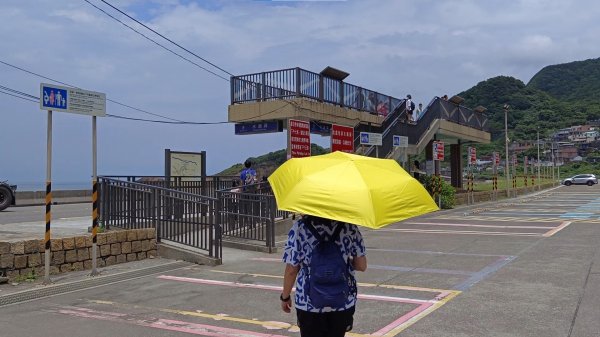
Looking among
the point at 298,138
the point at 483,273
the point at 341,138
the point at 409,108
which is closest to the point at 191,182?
the point at 298,138

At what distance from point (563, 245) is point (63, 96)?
1080 centimetres

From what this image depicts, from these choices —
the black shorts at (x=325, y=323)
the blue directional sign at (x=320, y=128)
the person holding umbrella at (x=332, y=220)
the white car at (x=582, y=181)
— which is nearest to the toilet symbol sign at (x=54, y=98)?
the person holding umbrella at (x=332, y=220)

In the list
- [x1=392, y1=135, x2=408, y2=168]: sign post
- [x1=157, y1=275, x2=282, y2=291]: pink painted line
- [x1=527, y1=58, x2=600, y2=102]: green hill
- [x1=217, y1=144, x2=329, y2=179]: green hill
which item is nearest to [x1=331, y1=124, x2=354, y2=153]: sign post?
[x1=217, y1=144, x2=329, y2=179]: green hill

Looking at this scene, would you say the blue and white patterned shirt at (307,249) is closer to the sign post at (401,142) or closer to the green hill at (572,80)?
the sign post at (401,142)

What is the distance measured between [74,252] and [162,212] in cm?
224

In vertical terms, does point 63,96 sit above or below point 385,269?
above

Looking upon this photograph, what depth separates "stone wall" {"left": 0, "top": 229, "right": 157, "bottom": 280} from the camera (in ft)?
26.7

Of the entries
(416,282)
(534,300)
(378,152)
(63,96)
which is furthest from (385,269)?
(378,152)

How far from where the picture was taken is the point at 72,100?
848 centimetres

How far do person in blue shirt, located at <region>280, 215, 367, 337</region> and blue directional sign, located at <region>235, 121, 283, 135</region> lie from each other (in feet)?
58.4

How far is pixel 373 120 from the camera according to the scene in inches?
1017

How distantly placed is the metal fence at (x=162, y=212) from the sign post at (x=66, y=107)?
78.6 inches

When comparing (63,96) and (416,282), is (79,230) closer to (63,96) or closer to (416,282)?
(63,96)

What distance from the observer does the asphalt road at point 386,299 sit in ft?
19.3
